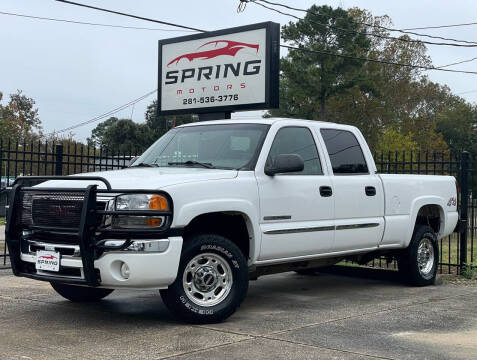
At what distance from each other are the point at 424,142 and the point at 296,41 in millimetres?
14446

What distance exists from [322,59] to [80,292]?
4189 centimetres

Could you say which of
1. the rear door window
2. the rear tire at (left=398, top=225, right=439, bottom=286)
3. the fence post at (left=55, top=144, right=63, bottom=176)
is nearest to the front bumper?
the rear door window

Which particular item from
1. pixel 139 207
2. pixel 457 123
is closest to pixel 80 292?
pixel 139 207

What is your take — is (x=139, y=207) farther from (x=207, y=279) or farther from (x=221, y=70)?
(x=221, y=70)

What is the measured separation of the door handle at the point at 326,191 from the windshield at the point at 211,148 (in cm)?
90

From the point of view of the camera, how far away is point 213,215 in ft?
21.4

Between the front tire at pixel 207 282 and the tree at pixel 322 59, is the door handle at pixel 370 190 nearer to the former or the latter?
the front tire at pixel 207 282

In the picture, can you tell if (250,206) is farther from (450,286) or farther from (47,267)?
(450,286)

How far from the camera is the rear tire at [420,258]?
8930mm

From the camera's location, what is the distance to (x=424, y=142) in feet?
184

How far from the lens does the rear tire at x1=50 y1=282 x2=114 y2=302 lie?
7.27 metres

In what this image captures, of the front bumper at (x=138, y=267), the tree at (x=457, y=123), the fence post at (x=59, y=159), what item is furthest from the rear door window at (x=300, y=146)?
the tree at (x=457, y=123)

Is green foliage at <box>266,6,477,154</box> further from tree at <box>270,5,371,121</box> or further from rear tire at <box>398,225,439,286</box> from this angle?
rear tire at <box>398,225,439,286</box>

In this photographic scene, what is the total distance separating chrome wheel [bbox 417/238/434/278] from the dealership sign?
4.50 meters
